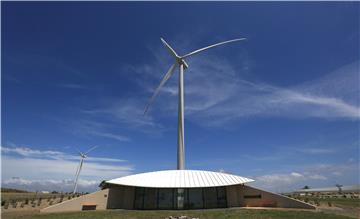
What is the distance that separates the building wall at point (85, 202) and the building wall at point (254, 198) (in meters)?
16.0

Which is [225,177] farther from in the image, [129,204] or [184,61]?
[184,61]

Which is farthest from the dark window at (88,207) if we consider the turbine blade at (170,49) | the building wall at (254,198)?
the turbine blade at (170,49)

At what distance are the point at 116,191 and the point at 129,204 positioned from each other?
2.50 metres

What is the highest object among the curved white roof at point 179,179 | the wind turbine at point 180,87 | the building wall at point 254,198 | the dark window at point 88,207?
the wind turbine at point 180,87

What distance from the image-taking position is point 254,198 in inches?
1266

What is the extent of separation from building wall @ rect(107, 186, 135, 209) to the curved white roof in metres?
1.27

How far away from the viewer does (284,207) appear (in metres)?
29.7

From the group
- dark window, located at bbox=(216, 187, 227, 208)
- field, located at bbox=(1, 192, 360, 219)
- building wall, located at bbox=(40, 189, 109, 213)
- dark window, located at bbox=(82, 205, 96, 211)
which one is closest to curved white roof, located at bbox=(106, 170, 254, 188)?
dark window, located at bbox=(216, 187, 227, 208)

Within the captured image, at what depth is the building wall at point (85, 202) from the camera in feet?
99.9

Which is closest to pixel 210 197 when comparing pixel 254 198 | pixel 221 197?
pixel 221 197

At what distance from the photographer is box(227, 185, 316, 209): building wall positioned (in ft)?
98.1

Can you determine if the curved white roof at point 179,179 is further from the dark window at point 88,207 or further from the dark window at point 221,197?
the dark window at point 88,207

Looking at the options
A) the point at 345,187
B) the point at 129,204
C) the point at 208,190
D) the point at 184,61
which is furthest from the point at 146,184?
the point at 345,187

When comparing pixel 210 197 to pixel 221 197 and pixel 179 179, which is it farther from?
pixel 179 179
